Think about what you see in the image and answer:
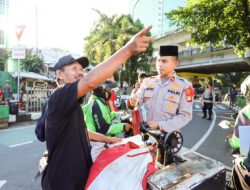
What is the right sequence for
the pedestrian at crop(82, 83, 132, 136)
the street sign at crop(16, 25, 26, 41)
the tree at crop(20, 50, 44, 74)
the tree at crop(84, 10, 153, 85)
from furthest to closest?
the tree at crop(20, 50, 44, 74)
the tree at crop(84, 10, 153, 85)
the street sign at crop(16, 25, 26, 41)
the pedestrian at crop(82, 83, 132, 136)

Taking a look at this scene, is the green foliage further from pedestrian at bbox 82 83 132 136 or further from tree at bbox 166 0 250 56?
pedestrian at bbox 82 83 132 136

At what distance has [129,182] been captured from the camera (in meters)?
1.70

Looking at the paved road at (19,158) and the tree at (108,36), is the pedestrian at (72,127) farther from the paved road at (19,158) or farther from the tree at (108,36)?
the tree at (108,36)

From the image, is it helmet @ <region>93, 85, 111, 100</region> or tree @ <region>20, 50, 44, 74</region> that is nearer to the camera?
helmet @ <region>93, 85, 111, 100</region>

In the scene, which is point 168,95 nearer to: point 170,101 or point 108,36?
point 170,101

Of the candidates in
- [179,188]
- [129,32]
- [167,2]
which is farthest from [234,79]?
[179,188]

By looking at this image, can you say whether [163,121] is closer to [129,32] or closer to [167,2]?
[129,32]

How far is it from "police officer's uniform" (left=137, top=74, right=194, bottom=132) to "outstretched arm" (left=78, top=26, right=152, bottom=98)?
3.80 feet

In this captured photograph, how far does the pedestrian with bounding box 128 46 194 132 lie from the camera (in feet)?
9.26

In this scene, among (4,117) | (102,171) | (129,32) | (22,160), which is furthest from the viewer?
(129,32)

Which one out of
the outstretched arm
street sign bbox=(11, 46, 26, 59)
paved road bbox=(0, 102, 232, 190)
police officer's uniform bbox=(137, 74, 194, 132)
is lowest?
paved road bbox=(0, 102, 232, 190)

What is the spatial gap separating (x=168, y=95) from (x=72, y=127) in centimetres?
134

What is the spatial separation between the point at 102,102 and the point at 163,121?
4.06ft

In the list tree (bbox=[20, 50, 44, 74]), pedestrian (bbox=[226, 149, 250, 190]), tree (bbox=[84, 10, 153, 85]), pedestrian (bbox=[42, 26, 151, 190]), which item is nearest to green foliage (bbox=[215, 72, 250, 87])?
tree (bbox=[84, 10, 153, 85])
